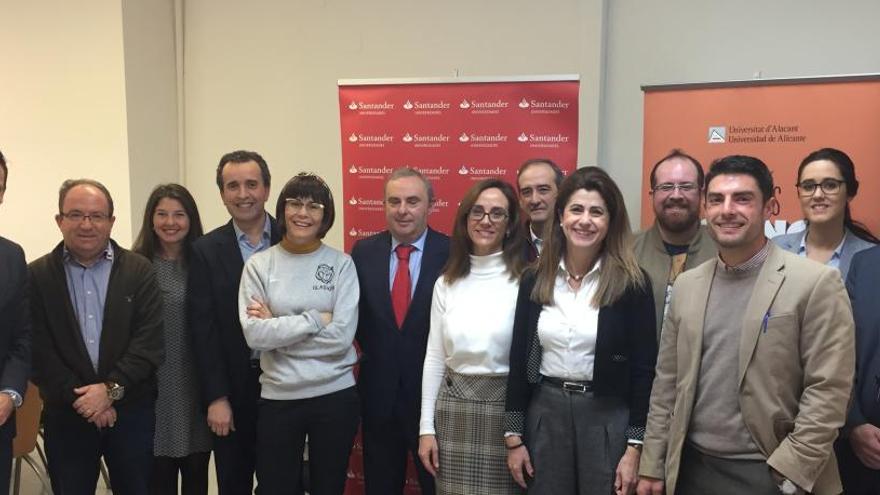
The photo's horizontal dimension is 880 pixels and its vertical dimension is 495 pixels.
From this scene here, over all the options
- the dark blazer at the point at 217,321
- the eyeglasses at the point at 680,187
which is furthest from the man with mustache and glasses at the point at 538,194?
the dark blazer at the point at 217,321

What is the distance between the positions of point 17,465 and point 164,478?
40.2 inches

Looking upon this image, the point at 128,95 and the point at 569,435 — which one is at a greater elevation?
the point at 128,95

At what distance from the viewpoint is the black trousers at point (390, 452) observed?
2496 millimetres

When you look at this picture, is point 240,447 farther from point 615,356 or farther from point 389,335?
point 615,356

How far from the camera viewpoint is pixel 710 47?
138 inches

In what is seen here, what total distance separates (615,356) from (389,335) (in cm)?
90

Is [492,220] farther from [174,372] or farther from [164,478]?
[164,478]

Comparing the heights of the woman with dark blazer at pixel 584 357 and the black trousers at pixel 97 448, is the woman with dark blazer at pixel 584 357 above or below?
above

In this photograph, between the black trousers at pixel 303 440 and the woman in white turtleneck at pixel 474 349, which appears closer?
the woman in white turtleneck at pixel 474 349

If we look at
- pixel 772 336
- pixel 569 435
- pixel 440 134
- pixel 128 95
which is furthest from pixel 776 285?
pixel 128 95

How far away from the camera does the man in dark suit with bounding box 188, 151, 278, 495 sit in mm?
2541

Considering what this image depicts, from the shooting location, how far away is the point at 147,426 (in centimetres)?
246

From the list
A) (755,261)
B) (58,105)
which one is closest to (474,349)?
(755,261)

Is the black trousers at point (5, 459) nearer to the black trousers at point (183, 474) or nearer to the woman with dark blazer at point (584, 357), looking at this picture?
the black trousers at point (183, 474)
